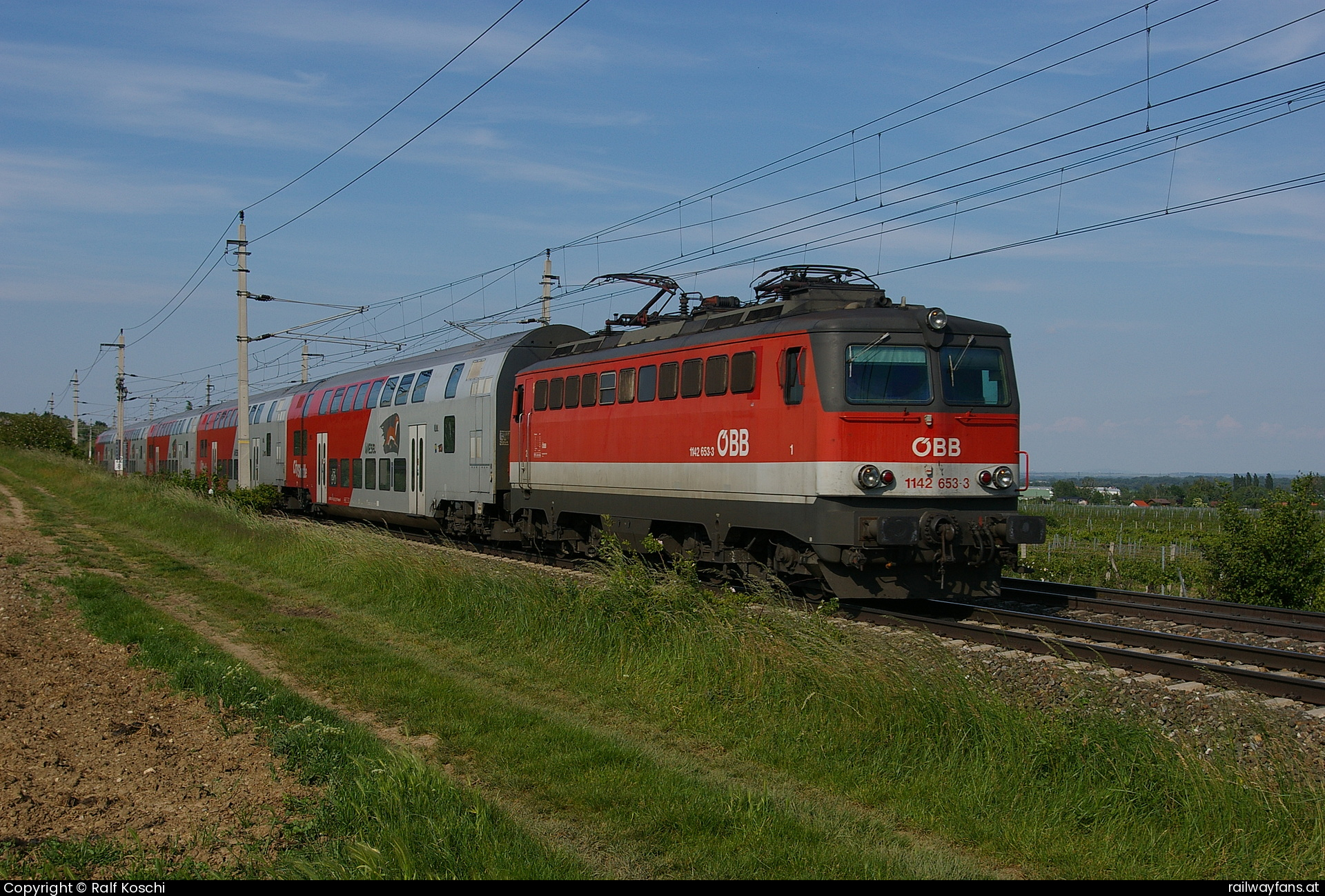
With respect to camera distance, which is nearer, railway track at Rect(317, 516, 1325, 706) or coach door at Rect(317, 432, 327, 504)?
railway track at Rect(317, 516, 1325, 706)

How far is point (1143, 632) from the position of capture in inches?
428

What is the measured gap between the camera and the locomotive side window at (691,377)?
14.3 meters

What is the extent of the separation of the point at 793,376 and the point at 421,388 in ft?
45.6

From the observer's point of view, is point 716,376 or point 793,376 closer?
point 793,376

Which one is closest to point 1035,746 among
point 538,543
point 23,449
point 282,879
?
point 282,879

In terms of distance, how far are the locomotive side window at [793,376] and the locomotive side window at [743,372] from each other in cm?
64

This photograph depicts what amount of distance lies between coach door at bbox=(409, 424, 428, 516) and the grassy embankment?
1134 cm

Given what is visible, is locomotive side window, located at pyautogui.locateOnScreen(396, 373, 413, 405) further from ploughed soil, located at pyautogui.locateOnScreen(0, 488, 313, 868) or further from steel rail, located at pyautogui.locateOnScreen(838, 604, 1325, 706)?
steel rail, located at pyautogui.locateOnScreen(838, 604, 1325, 706)

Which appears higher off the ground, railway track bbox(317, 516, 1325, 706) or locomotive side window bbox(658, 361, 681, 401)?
locomotive side window bbox(658, 361, 681, 401)

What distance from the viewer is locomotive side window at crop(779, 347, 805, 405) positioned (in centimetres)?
1239

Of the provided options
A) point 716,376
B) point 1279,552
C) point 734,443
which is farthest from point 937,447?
point 1279,552

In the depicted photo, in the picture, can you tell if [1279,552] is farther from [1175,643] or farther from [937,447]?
[937,447]

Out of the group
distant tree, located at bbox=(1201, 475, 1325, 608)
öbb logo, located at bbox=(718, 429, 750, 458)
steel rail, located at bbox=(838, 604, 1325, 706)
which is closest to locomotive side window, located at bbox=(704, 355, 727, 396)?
öbb logo, located at bbox=(718, 429, 750, 458)

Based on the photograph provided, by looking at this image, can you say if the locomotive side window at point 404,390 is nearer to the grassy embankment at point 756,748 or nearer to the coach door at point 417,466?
the coach door at point 417,466
